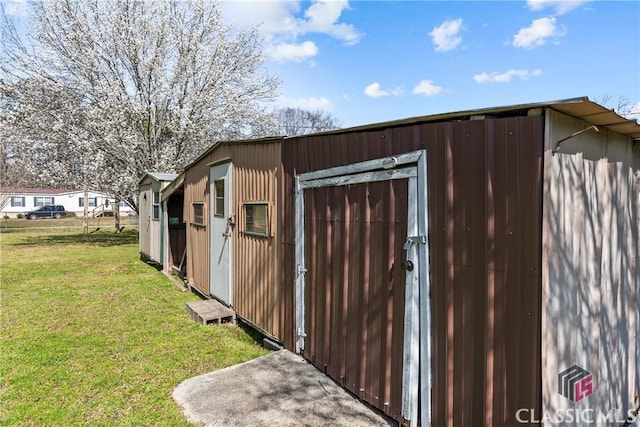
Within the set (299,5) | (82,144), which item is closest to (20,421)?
(299,5)

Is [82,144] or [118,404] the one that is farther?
[82,144]

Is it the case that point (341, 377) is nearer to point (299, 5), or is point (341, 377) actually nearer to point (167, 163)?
point (299, 5)

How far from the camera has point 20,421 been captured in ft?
9.49

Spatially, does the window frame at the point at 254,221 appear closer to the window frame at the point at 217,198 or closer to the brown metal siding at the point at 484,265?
the window frame at the point at 217,198

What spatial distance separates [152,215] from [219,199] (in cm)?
482

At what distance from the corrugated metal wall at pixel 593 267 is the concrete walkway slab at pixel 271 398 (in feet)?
4.28

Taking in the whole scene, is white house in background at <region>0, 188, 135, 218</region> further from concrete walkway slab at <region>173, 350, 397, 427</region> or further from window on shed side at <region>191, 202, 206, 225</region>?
concrete walkway slab at <region>173, 350, 397, 427</region>

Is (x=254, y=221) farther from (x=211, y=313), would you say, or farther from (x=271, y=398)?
(x=271, y=398)

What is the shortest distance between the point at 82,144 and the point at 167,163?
2667mm

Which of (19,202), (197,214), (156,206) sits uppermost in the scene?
(19,202)

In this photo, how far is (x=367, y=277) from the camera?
2918 millimetres

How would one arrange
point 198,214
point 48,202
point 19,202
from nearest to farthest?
point 198,214 → point 19,202 → point 48,202

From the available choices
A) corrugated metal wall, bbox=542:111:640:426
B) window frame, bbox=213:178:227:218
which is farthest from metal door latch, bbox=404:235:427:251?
window frame, bbox=213:178:227:218

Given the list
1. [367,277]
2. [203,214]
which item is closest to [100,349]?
[203,214]
